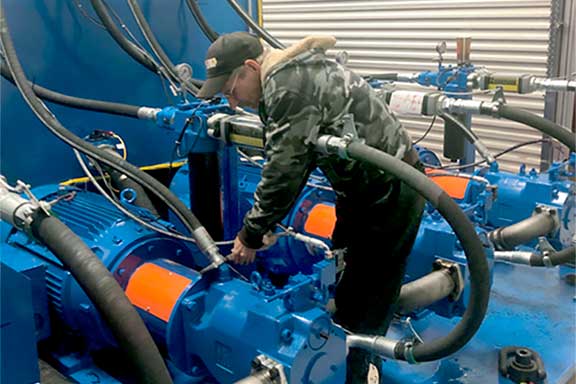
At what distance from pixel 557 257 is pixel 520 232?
16cm

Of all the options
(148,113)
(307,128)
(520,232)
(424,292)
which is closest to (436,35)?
(520,232)

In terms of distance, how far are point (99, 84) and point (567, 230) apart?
2332 mm

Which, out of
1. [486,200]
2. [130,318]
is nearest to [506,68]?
[486,200]

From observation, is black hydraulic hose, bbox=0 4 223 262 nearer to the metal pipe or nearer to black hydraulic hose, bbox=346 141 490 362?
black hydraulic hose, bbox=346 141 490 362

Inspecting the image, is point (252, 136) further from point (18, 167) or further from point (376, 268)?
point (18, 167)

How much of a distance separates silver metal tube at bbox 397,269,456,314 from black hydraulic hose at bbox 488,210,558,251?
18.7 inches

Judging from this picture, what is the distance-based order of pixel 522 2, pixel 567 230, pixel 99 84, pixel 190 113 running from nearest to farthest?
pixel 190 113
pixel 567 230
pixel 99 84
pixel 522 2

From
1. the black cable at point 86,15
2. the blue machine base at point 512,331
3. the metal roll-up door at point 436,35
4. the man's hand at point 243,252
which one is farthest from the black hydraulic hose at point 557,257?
the black cable at point 86,15

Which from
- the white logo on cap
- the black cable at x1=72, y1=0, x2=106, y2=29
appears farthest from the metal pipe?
the black cable at x1=72, y1=0, x2=106, y2=29

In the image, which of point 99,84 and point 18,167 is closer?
point 18,167

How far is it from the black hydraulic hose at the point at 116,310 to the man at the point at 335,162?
1.76 ft

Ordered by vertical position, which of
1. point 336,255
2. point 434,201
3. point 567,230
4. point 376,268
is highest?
point 434,201

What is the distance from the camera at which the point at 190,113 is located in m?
2.07

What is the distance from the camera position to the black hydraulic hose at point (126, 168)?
5.84 ft
